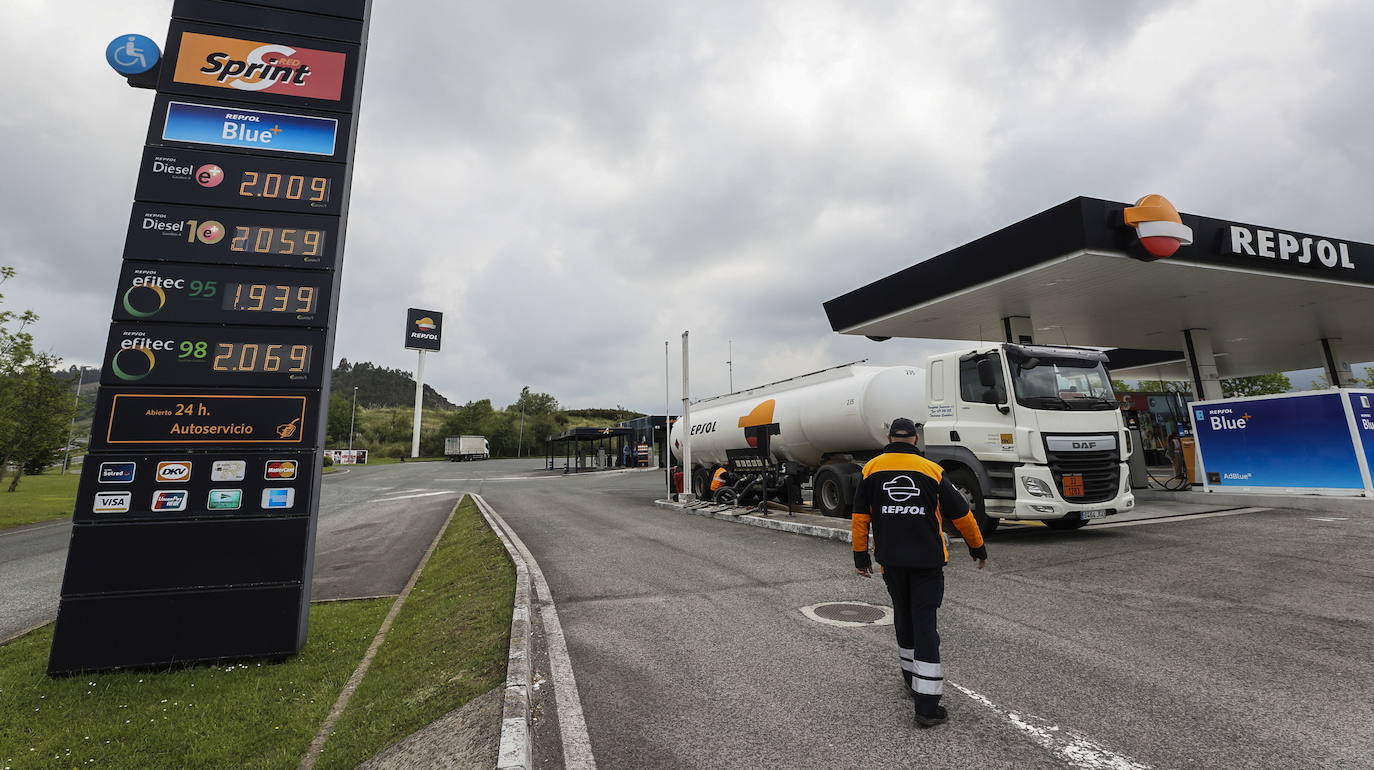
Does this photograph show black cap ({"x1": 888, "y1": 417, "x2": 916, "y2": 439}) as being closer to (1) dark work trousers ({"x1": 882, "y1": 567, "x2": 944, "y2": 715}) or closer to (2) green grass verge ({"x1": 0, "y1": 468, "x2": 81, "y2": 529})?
(1) dark work trousers ({"x1": 882, "y1": 567, "x2": 944, "y2": 715})

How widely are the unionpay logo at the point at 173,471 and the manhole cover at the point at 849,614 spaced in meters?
6.35

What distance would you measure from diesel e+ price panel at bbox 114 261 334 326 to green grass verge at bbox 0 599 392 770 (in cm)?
340

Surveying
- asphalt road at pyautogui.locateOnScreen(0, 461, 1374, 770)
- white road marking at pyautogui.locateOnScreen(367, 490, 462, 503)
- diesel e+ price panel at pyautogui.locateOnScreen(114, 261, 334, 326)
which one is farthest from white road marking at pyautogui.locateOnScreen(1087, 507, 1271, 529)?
white road marking at pyautogui.locateOnScreen(367, 490, 462, 503)

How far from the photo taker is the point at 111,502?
552 cm

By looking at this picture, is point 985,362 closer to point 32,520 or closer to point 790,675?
point 790,675

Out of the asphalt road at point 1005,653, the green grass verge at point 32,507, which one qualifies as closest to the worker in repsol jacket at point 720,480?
the asphalt road at point 1005,653

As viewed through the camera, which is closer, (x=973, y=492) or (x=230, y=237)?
(x=230, y=237)

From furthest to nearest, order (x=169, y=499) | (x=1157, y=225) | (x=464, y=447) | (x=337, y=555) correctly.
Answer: (x=464, y=447)
(x=1157, y=225)
(x=337, y=555)
(x=169, y=499)

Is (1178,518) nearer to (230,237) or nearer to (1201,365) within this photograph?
(1201,365)

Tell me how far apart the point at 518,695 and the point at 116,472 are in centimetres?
480

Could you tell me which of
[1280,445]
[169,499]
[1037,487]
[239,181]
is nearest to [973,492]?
[1037,487]

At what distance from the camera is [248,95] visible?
666cm

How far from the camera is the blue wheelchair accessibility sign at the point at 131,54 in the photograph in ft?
21.1

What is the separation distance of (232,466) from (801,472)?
11877 mm
